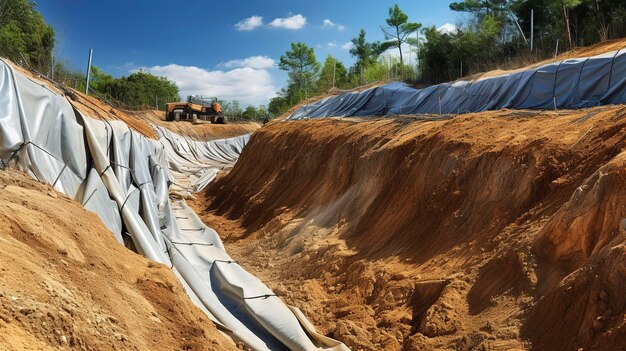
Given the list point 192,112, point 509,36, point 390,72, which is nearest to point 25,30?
point 192,112

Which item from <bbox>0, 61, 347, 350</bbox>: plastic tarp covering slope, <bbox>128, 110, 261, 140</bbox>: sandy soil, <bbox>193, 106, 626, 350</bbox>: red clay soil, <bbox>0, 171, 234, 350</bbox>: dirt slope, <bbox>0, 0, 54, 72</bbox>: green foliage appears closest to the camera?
<bbox>0, 171, 234, 350</bbox>: dirt slope

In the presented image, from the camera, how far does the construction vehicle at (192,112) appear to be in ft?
134

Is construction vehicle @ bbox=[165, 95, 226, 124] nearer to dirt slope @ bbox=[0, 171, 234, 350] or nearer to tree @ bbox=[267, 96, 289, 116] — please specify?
tree @ bbox=[267, 96, 289, 116]

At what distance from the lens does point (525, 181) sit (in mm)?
Result: 6566

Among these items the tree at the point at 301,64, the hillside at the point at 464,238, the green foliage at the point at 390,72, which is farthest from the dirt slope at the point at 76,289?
the tree at the point at 301,64

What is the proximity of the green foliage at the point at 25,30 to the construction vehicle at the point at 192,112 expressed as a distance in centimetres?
1034

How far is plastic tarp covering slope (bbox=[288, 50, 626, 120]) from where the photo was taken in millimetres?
12172

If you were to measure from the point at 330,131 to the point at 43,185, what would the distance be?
32.4 feet

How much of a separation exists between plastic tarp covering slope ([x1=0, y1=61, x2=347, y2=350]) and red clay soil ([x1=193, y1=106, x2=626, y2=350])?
32.1 inches

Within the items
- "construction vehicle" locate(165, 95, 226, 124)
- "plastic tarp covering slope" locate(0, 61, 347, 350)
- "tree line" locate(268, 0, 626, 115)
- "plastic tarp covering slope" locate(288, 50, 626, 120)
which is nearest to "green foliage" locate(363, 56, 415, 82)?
"tree line" locate(268, 0, 626, 115)

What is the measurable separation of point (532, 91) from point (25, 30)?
33.2 m

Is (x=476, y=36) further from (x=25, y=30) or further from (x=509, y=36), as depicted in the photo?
(x=25, y=30)

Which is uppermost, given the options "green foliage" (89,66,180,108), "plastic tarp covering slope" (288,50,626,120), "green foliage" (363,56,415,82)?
"green foliage" (89,66,180,108)

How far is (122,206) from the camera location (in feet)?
22.3
